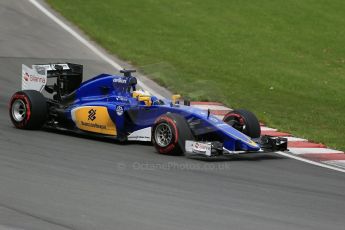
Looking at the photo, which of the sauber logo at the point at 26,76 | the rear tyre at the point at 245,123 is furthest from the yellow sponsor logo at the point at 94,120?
the rear tyre at the point at 245,123

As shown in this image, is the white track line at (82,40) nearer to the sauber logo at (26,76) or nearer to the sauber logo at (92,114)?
the sauber logo at (26,76)

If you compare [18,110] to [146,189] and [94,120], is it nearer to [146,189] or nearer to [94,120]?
[94,120]

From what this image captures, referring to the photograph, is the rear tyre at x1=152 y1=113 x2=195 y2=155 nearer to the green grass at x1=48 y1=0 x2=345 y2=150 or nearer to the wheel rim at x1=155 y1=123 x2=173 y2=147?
the wheel rim at x1=155 y1=123 x2=173 y2=147

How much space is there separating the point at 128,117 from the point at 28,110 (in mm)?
1747

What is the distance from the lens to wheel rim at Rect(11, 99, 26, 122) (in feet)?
42.2

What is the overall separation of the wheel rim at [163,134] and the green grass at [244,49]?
3447 millimetres

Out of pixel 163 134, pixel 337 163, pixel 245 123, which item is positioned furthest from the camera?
pixel 245 123

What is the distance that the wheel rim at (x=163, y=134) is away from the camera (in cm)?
1132

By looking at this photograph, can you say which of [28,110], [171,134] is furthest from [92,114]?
[171,134]

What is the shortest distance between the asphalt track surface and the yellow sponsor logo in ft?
0.69

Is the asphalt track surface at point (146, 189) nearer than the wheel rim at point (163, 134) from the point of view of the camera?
Yes

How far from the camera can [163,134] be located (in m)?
11.4

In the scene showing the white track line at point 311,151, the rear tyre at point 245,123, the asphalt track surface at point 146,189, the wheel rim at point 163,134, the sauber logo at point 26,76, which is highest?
the sauber logo at point 26,76

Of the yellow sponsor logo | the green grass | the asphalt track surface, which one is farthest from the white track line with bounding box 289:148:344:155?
the yellow sponsor logo
